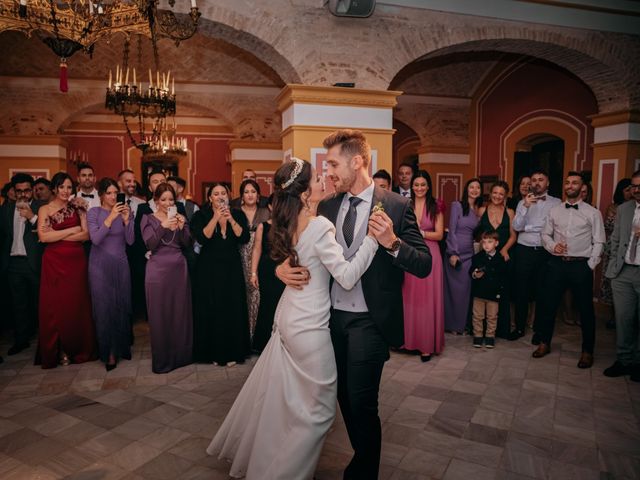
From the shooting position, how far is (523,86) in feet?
28.9

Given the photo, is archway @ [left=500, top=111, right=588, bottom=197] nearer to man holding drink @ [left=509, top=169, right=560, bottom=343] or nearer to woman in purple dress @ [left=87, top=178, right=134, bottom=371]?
man holding drink @ [left=509, top=169, right=560, bottom=343]

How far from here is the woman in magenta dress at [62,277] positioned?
4023mm

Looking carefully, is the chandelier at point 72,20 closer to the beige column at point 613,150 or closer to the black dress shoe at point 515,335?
the black dress shoe at point 515,335

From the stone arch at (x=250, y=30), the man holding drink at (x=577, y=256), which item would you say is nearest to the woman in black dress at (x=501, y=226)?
the man holding drink at (x=577, y=256)

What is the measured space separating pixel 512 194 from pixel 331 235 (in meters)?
8.28

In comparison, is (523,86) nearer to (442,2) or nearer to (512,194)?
(512,194)

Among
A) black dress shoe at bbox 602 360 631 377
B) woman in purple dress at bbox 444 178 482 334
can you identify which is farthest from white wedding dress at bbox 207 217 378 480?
woman in purple dress at bbox 444 178 482 334

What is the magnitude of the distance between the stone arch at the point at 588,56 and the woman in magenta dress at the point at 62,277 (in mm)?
4173

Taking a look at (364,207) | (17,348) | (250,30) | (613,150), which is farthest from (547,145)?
(17,348)

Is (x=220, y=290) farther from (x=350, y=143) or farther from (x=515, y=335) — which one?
(x=515, y=335)

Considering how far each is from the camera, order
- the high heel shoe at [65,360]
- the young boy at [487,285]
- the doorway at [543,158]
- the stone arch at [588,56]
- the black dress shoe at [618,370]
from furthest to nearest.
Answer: the doorway at [543,158], the stone arch at [588,56], the young boy at [487,285], the high heel shoe at [65,360], the black dress shoe at [618,370]

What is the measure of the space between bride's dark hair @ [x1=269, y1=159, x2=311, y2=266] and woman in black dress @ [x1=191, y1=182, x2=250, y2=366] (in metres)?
2.04

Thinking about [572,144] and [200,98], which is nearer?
[572,144]

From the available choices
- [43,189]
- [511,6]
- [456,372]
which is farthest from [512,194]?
[43,189]
